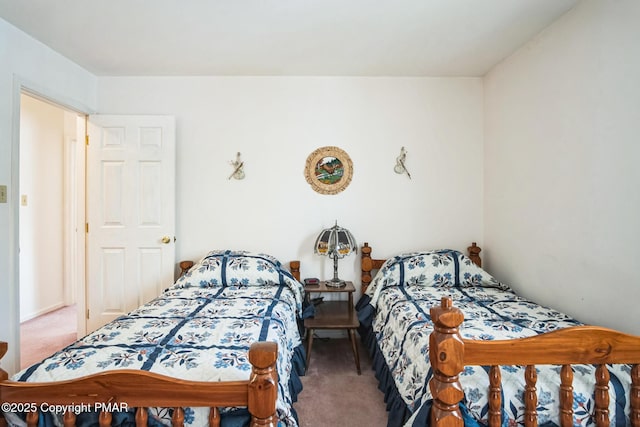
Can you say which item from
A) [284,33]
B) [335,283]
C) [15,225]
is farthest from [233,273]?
[284,33]

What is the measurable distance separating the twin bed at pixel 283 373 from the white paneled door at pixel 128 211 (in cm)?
100

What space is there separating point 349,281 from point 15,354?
2448 millimetres

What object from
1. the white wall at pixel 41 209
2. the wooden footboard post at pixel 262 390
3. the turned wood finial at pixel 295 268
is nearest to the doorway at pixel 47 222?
the white wall at pixel 41 209

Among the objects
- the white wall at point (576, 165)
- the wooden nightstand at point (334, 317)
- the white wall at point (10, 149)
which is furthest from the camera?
the wooden nightstand at point (334, 317)

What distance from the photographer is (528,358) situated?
1.15 m

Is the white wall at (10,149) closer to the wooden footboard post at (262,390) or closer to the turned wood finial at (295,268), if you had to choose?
the turned wood finial at (295,268)

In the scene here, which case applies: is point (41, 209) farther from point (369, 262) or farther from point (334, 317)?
point (369, 262)

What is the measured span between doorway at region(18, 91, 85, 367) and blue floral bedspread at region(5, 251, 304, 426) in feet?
6.34

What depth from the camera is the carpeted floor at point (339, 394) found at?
6.40ft

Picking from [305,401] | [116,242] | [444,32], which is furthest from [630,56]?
[116,242]

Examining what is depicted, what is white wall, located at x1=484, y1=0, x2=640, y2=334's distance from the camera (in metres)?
1.65

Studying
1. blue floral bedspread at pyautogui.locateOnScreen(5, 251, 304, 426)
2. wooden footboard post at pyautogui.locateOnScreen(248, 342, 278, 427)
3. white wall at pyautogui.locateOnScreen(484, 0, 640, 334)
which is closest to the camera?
wooden footboard post at pyautogui.locateOnScreen(248, 342, 278, 427)

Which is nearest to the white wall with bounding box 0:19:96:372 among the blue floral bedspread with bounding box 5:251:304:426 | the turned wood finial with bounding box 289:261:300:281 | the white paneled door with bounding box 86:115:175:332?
the white paneled door with bounding box 86:115:175:332

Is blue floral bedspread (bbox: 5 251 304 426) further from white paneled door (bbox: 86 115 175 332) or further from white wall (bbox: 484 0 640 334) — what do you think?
white wall (bbox: 484 0 640 334)
